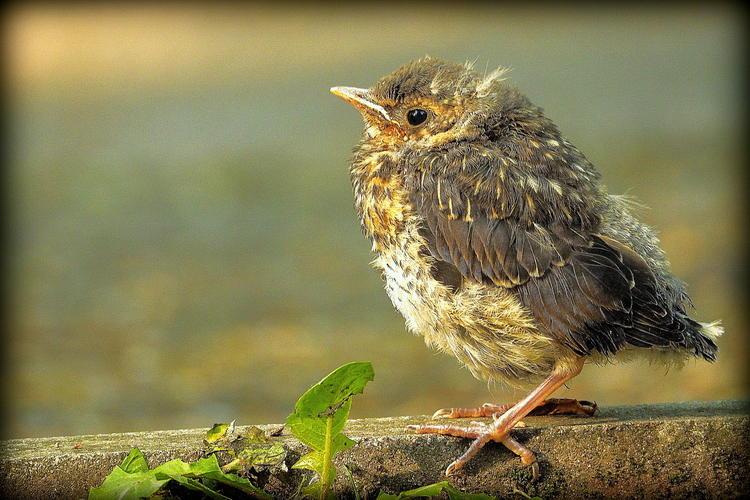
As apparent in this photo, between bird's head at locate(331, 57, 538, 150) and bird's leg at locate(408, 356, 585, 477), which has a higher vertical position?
bird's head at locate(331, 57, 538, 150)

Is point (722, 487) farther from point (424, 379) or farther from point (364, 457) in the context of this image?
point (424, 379)

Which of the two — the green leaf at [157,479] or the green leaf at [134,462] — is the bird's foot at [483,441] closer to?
the green leaf at [157,479]

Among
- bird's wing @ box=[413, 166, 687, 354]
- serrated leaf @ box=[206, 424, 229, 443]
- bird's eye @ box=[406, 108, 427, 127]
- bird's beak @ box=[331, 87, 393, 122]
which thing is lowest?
serrated leaf @ box=[206, 424, 229, 443]

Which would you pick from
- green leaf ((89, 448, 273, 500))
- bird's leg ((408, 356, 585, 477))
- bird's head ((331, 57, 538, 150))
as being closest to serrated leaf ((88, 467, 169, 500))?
green leaf ((89, 448, 273, 500))

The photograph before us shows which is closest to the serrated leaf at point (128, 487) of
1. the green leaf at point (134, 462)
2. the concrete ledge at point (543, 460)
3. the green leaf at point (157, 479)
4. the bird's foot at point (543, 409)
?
the green leaf at point (157, 479)

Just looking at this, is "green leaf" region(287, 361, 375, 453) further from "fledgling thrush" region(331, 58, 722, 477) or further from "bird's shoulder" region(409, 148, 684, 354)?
"bird's shoulder" region(409, 148, 684, 354)

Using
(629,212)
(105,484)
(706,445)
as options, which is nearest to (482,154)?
(629,212)
